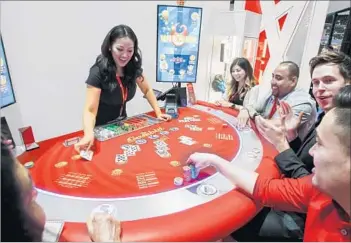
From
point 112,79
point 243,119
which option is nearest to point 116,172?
point 112,79

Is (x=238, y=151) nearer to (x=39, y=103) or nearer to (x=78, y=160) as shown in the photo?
(x=78, y=160)

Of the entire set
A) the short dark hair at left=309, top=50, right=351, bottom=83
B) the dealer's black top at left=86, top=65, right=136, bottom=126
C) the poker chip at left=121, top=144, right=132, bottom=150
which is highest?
the short dark hair at left=309, top=50, right=351, bottom=83

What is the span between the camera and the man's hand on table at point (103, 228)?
0.83 m

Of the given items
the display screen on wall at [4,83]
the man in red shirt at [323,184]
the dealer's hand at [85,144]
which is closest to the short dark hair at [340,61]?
the man in red shirt at [323,184]

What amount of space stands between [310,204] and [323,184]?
0.88ft

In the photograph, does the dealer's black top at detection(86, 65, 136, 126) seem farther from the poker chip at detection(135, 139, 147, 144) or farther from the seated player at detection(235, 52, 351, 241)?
the seated player at detection(235, 52, 351, 241)

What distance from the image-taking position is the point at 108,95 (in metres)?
1.95

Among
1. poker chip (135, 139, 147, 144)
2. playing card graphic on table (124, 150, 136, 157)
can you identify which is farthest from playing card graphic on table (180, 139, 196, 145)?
playing card graphic on table (124, 150, 136, 157)

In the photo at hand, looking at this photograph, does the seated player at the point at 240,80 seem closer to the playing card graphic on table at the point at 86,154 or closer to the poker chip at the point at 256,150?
the poker chip at the point at 256,150

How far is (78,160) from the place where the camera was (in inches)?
54.6

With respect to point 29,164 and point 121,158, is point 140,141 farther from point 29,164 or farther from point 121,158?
point 29,164

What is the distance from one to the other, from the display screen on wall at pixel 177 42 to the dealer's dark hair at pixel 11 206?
2457 millimetres

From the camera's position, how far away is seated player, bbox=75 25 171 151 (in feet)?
5.84

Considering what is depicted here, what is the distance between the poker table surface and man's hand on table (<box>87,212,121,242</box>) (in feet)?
0.15
